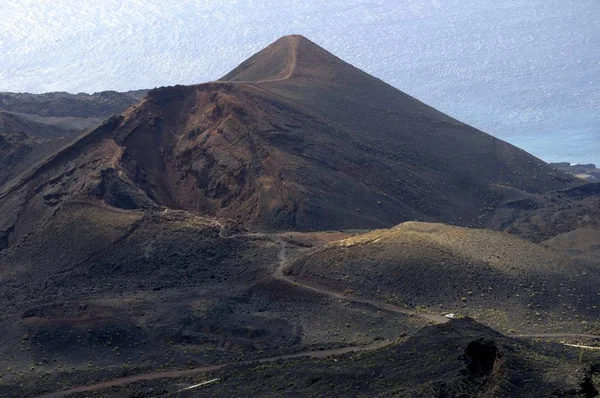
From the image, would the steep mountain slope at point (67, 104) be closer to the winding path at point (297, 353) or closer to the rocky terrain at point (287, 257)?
the rocky terrain at point (287, 257)

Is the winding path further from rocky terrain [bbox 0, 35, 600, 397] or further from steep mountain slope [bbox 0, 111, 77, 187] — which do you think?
steep mountain slope [bbox 0, 111, 77, 187]

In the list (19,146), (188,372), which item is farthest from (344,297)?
(19,146)

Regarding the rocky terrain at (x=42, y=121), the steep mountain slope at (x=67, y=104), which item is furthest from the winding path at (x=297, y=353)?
the steep mountain slope at (x=67, y=104)

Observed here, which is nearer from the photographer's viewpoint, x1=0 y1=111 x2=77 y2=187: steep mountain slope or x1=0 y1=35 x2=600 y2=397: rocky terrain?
x1=0 y1=35 x2=600 y2=397: rocky terrain

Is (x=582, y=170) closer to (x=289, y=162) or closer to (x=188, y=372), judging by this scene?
(x=289, y=162)

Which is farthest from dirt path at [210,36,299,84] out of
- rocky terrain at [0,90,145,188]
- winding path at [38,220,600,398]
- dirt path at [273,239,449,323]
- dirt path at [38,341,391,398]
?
dirt path at [38,341,391,398]

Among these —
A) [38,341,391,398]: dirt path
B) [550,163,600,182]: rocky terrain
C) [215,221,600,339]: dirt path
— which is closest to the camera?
[38,341,391,398]: dirt path
